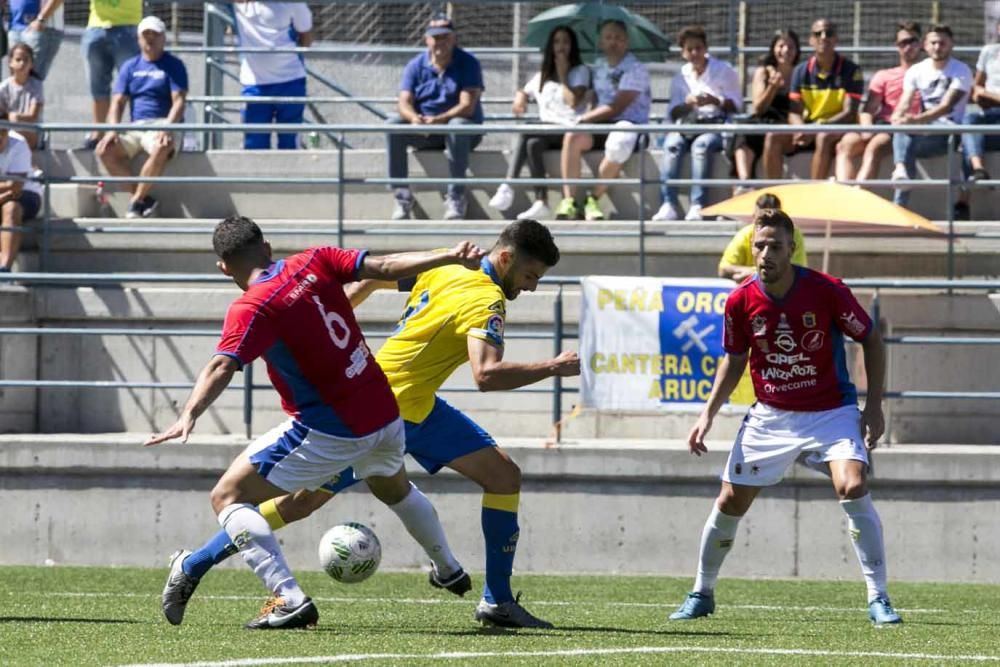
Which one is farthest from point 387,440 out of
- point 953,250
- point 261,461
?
point 953,250

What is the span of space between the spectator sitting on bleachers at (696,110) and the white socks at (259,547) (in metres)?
7.09

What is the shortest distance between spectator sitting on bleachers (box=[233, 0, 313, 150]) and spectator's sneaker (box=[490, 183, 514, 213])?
2874 millimetres

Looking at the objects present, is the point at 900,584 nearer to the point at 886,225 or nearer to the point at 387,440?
the point at 886,225

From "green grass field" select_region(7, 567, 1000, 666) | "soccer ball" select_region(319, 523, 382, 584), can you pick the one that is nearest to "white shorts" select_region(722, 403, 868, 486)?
"green grass field" select_region(7, 567, 1000, 666)

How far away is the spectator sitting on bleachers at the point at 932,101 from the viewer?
1361cm

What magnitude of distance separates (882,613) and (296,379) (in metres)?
2.95

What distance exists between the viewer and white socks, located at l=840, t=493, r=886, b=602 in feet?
26.8

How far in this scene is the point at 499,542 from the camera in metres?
7.96

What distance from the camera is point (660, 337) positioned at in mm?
11820

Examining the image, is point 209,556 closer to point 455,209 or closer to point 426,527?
point 426,527

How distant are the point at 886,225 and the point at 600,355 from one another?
7.56 feet

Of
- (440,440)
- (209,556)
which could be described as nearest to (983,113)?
(440,440)

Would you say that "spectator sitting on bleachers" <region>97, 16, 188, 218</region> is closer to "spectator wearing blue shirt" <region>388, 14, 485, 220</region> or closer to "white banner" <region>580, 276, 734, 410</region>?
"spectator wearing blue shirt" <region>388, 14, 485, 220</region>

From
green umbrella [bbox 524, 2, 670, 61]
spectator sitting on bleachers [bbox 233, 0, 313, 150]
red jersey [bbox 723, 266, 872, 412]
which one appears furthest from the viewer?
spectator sitting on bleachers [bbox 233, 0, 313, 150]
